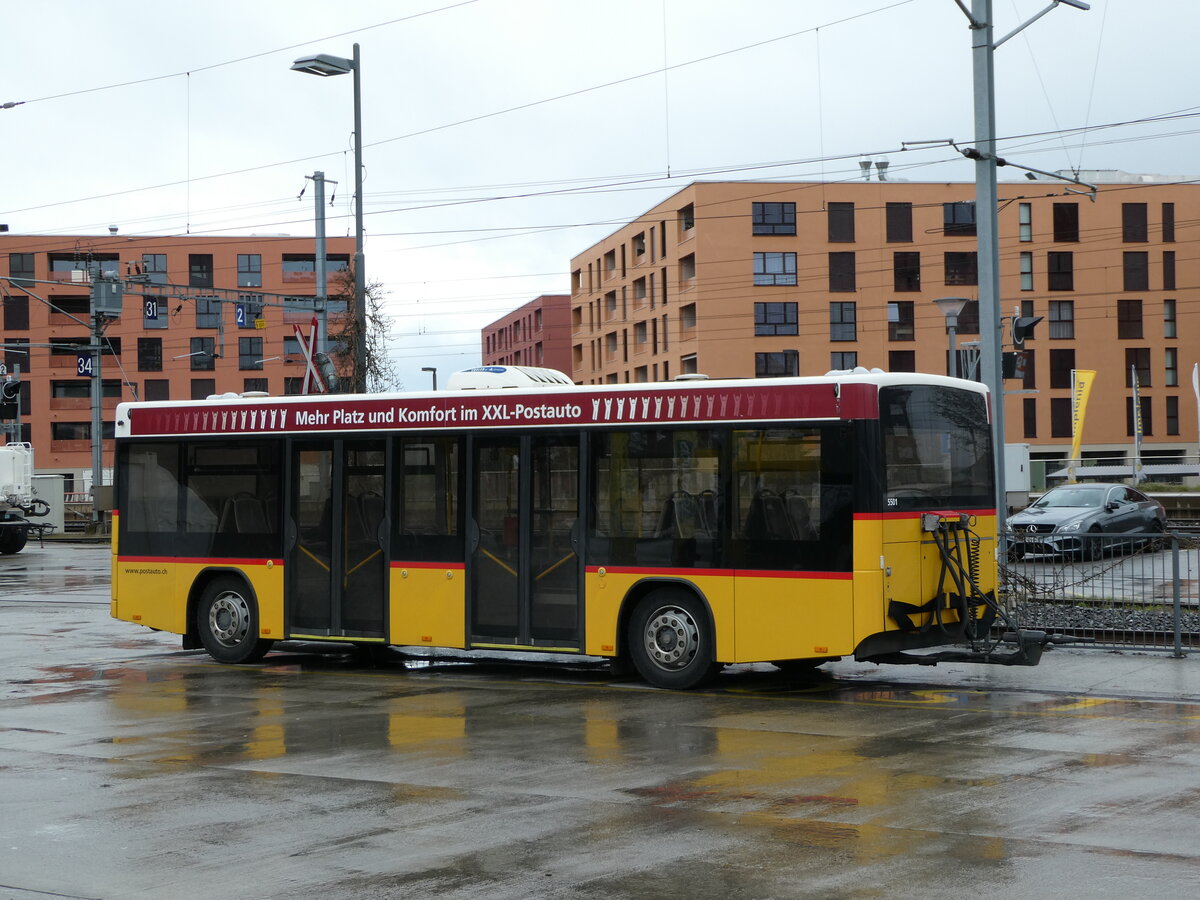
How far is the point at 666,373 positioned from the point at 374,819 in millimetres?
72980

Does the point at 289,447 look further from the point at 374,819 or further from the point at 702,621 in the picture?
the point at 374,819

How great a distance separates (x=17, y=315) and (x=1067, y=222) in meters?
60.9

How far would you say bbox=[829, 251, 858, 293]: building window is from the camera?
75.5 meters

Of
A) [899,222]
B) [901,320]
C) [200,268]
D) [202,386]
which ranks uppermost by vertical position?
[200,268]

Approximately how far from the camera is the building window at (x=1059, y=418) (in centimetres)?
7706

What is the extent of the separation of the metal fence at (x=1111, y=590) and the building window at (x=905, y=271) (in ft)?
199

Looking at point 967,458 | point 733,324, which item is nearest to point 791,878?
point 967,458

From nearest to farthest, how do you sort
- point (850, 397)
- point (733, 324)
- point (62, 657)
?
point (850, 397) → point (62, 657) → point (733, 324)

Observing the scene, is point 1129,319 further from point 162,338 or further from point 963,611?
point 963,611

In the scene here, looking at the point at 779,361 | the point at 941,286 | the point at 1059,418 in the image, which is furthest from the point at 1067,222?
the point at 779,361

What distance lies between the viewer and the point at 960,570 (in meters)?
12.9

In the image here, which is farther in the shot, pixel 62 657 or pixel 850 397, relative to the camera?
pixel 62 657

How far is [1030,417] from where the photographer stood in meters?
76.8

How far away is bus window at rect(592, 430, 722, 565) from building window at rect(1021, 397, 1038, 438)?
6643 cm
